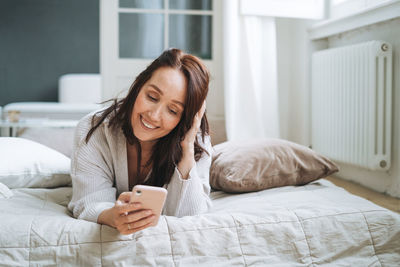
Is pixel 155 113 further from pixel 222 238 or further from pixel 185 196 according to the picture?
pixel 222 238

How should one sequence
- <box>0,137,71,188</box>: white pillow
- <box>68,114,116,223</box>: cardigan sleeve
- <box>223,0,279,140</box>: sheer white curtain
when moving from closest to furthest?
<box>68,114,116,223</box>: cardigan sleeve, <box>0,137,71,188</box>: white pillow, <box>223,0,279,140</box>: sheer white curtain

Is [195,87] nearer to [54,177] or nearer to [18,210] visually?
[18,210]

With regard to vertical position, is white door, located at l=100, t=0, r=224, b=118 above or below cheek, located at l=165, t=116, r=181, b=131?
above

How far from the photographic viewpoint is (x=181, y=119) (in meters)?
1.31

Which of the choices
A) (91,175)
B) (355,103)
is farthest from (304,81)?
(91,175)

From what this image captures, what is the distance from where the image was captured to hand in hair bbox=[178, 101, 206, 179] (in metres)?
1.33

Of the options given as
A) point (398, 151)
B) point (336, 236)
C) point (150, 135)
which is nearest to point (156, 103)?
point (150, 135)

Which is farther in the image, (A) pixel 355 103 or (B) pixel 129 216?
(A) pixel 355 103

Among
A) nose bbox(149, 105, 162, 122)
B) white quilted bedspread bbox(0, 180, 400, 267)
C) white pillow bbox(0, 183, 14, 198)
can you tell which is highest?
nose bbox(149, 105, 162, 122)

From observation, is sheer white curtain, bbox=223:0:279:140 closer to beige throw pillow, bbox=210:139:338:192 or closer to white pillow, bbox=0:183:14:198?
beige throw pillow, bbox=210:139:338:192

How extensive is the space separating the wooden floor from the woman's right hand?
1442 millimetres

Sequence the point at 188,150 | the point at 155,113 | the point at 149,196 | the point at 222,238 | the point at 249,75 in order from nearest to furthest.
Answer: the point at 149,196 → the point at 222,238 → the point at 155,113 → the point at 188,150 → the point at 249,75

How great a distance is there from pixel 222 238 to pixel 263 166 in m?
0.58

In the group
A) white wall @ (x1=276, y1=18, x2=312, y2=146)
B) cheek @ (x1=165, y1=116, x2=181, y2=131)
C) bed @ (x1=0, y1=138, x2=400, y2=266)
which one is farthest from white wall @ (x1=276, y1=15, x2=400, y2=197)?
cheek @ (x1=165, y1=116, x2=181, y2=131)
